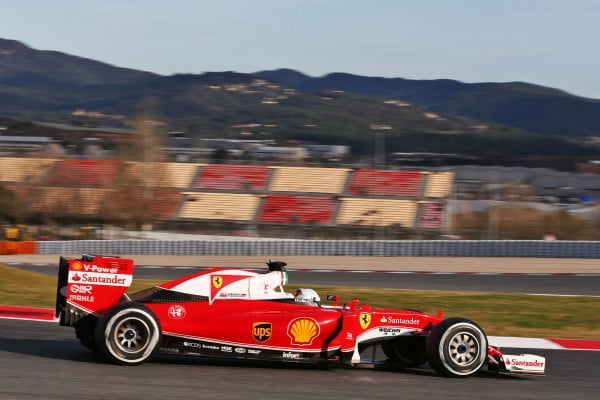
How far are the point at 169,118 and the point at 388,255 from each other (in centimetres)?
15567

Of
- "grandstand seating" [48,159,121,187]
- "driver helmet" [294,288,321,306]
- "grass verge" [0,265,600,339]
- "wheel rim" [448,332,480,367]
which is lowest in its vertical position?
"grass verge" [0,265,600,339]

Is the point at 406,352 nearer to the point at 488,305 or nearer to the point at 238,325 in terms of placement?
the point at 238,325

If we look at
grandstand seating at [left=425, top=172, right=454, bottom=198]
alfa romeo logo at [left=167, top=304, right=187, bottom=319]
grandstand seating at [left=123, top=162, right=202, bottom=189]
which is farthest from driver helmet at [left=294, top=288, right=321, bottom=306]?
grandstand seating at [left=425, top=172, right=454, bottom=198]

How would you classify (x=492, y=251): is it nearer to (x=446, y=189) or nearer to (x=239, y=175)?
(x=446, y=189)

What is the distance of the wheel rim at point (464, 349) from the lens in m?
8.38

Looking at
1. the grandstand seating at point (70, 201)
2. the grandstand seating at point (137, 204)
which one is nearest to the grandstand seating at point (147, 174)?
the grandstand seating at point (137, 204)

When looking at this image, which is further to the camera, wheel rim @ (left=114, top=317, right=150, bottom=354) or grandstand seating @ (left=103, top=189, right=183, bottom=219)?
grandstand seating @ (left=103, top=189, right=183, bottom=219)

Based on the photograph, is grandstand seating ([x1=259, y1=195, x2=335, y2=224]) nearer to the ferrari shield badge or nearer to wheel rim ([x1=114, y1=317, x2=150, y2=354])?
the ferrari shield badge

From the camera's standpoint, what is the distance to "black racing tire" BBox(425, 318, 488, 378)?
834 centimetres

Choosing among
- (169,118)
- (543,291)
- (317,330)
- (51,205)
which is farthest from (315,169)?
(169,118)

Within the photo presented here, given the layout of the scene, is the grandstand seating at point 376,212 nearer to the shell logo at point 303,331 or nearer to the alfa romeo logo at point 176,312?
the shell logo at point 303,331

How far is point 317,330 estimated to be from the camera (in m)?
8.41

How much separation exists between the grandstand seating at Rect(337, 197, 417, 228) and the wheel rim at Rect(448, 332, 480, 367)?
43360mm

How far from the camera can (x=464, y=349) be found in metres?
8.42
